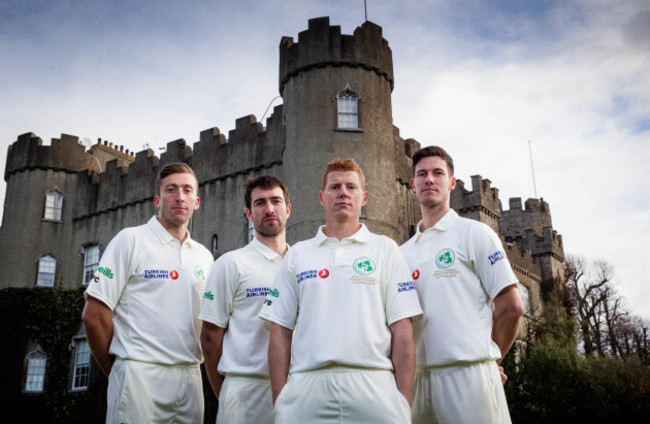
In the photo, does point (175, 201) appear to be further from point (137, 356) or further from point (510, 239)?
point (510, 239)

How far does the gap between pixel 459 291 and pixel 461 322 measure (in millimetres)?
240

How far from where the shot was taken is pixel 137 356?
484cm

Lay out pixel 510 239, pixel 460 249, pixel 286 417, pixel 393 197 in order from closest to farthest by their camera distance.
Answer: pixel 286 417 → pixel 460 249 → pixel 393 197 → pixel 510 239

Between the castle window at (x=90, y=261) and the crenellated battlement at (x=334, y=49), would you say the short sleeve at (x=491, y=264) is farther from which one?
the castle window at (x=90, y=261)

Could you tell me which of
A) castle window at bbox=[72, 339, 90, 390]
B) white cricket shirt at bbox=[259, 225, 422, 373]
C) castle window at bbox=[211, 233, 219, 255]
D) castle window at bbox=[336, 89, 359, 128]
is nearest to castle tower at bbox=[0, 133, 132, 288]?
castle window at bbox=[72, 339, 90, 390]

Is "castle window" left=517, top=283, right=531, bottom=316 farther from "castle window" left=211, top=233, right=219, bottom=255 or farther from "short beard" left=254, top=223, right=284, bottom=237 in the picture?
"short beard" left=254, top=223, right=284, bottom=237

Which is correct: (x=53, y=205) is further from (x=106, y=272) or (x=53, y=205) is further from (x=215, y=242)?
(x=106, y=272)

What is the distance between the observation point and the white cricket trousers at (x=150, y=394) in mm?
4699

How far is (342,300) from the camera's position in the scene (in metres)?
4.12

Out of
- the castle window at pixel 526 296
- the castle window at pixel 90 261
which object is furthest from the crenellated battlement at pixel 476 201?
the castle window at pixel 90 261

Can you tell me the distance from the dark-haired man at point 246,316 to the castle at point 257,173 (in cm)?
1388

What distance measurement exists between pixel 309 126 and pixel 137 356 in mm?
16250

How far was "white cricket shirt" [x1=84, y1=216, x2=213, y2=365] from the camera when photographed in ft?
16.2

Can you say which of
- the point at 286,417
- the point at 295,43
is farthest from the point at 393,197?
the point at 286,417
